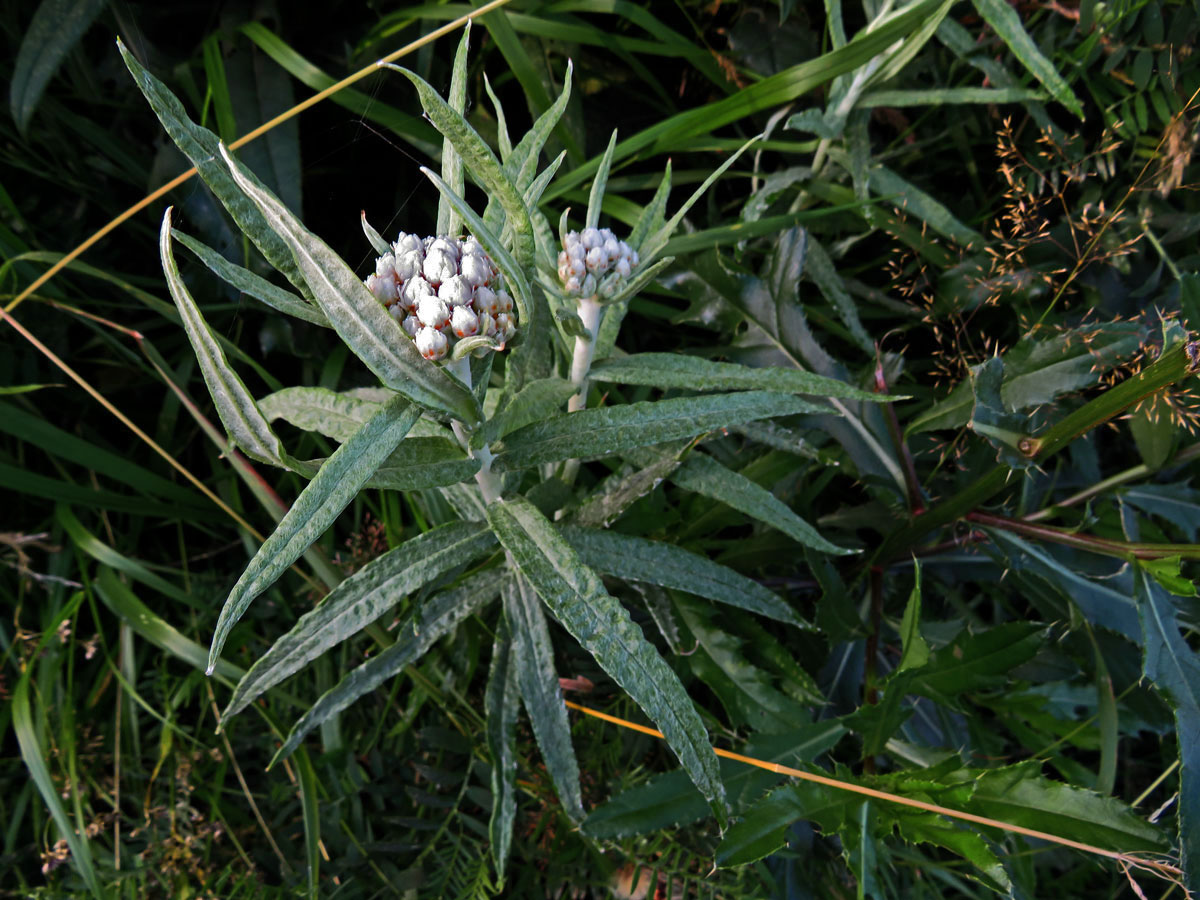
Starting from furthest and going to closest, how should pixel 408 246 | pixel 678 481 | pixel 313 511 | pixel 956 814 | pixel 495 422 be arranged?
pixel 678 481 < pixel 956 814 < pixel 495 422 < pixel 408 246 < pixel 313 511

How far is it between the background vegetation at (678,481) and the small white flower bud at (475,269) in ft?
1.90

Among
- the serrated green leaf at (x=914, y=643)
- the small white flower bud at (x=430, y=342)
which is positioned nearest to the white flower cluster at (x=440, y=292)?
the small white flower bud at (x=430, y=342)

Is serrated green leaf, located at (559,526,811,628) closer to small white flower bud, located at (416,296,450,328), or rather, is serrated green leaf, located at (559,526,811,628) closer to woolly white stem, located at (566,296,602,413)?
woolly white stem, located at (566,296,602,413)

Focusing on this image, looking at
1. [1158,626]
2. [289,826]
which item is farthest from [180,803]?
[1158,626]

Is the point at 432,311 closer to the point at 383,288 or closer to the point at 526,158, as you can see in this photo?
the point at 383,288

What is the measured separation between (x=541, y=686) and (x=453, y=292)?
60 centimetres

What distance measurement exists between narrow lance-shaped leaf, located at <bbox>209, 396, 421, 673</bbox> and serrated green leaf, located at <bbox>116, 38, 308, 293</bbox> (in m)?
0.16

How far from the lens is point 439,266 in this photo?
0.67 metres

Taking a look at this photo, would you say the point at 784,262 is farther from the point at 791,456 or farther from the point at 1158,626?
the point at 1158,626

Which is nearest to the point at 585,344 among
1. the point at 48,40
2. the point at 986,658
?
the point at 986,658

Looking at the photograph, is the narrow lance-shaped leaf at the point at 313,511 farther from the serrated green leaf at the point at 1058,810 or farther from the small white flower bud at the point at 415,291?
the serrated green leaf at the point at 1058,810

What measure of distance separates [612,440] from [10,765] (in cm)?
143

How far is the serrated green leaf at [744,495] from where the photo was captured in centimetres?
97

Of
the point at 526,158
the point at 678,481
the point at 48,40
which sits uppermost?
the point at 48,40
